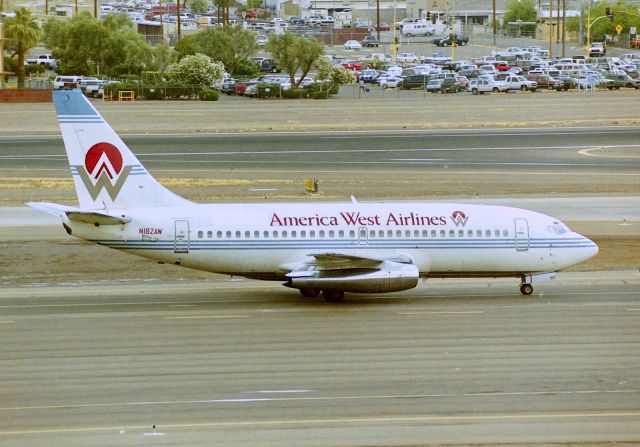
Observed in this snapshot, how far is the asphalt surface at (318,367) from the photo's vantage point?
1048 inches

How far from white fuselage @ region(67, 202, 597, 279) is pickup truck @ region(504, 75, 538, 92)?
84.7m

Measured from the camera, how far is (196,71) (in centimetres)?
12344

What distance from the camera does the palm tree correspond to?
450 feet

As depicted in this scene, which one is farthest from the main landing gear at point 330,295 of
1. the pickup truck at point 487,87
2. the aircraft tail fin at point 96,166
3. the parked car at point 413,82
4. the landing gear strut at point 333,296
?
the parked car at point 413,82

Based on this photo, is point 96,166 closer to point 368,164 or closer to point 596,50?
point 368,164

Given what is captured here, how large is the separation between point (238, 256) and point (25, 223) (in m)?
20.0

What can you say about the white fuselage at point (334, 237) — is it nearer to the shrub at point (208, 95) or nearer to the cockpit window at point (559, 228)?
the cockpit window at point (559, 228)

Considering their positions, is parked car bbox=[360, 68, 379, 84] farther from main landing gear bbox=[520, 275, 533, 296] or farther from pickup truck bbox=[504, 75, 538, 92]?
main landing gear bbox=[520, 275, 533, 296]

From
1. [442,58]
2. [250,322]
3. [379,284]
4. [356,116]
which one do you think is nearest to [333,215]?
[379,284]

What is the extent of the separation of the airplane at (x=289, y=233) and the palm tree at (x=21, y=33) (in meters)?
98.1

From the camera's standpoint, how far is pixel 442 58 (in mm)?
175750

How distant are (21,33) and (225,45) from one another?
2418 centimetres

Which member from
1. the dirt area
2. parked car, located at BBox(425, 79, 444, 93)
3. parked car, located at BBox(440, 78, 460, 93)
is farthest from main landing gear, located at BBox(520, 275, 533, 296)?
parked car, located at BBox(425, 79, 444, 93)

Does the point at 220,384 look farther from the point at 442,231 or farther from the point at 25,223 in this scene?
the point at 25,223
